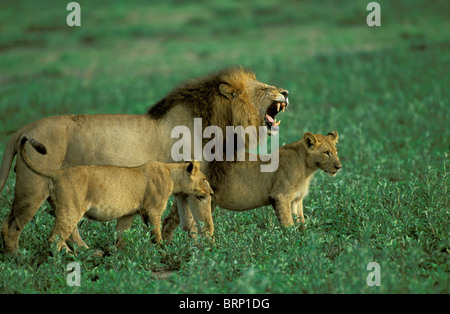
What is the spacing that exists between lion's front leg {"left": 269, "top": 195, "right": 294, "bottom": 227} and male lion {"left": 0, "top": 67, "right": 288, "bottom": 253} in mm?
665

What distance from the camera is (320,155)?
22.4ft

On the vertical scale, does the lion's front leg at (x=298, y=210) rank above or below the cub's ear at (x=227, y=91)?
below

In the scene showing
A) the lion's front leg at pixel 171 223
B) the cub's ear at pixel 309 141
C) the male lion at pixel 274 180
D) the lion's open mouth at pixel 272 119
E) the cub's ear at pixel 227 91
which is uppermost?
the cub's ear at pixel 227 91

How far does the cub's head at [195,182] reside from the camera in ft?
21.0

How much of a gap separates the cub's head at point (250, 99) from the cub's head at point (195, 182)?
678mm

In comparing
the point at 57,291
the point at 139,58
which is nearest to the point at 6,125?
the point at 139,58

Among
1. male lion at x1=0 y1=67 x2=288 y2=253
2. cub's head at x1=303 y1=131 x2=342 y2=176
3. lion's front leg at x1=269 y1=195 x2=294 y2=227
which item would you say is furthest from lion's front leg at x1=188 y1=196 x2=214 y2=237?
cub's head at x1=303 y1=131 x2=342 y2=176

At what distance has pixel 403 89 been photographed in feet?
46.2

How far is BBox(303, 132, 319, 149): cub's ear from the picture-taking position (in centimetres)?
682

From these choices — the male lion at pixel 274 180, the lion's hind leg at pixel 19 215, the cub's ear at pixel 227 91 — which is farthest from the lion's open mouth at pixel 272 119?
the lion's hind leg at pixel 19 215

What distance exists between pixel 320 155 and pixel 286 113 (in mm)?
5963

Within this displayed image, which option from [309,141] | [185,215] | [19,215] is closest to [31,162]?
[19,215]

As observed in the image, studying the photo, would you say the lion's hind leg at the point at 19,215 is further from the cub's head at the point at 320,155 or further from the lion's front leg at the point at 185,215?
the cub's head at the point at 320,155
